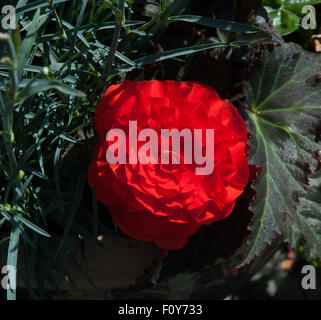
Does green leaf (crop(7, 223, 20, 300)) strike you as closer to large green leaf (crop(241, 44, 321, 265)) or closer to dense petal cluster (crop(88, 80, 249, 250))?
dense petal cluster (crop(88, 80, 249, 250))

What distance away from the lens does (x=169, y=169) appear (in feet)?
1.61

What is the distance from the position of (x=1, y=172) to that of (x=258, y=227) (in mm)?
297

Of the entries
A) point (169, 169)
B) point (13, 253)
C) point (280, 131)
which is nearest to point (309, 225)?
point (280, 131)

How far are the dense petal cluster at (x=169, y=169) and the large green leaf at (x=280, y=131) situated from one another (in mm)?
62

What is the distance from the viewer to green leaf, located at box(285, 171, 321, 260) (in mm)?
661

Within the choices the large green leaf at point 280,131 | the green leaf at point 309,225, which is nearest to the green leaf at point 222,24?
the large green leaf at point 280,131

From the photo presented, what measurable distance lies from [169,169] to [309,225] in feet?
0.89

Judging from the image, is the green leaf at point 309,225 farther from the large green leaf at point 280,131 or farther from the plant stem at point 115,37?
the plant stem at point 115,37

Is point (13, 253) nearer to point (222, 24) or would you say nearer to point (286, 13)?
point (222, 24)

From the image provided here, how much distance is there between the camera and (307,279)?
99cm

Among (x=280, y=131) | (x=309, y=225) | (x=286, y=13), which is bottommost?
(x=309, y=225)

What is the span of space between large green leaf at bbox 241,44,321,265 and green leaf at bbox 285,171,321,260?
0.36 feet

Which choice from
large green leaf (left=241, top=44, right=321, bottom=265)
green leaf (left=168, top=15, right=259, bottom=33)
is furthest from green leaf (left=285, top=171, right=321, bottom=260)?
green leaf (left=168, top=15, right=259, bottom=33)

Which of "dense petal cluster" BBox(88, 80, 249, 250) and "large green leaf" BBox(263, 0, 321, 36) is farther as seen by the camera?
"large green leaf" BBox(263, 0, 321, 36)
